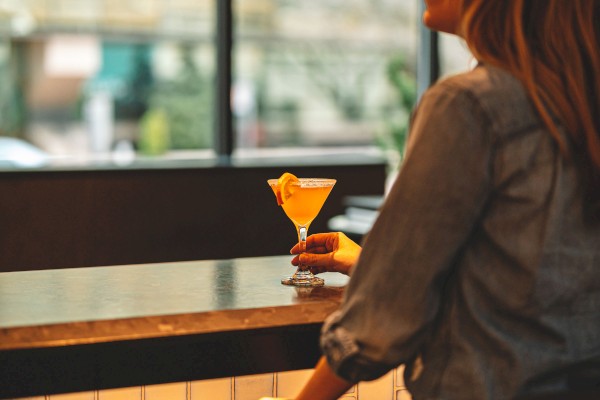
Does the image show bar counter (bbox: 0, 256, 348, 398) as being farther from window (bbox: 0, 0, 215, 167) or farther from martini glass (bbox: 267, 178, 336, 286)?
window (bbox: 0, 0, 215, 167)

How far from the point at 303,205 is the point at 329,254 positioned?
98mm

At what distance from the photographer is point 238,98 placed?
5.63m

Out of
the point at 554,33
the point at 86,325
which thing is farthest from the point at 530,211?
the point at 86,325

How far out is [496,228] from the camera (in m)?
1.06

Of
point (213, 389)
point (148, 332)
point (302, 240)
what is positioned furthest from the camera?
point (302, 240)

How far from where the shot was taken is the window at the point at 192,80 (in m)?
5.29

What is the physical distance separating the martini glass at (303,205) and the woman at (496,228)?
0.56m

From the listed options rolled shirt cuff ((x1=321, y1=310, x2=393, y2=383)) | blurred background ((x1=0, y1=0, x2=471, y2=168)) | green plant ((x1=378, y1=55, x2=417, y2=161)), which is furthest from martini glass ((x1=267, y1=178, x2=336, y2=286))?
green plant ((x1=378, y1=55, x2=417, y2=161))

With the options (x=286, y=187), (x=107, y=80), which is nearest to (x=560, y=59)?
(x=286, y=187)

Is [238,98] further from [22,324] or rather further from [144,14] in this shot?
[22,324]

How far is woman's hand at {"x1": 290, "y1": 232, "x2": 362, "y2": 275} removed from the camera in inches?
64.6

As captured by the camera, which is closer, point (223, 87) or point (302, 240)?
point (302, 240)

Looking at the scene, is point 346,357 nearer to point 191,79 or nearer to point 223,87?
point 223,87

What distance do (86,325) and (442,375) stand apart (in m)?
0.54
